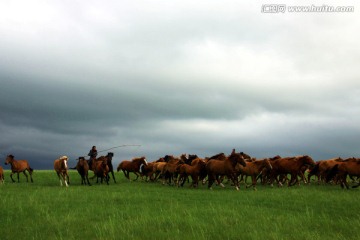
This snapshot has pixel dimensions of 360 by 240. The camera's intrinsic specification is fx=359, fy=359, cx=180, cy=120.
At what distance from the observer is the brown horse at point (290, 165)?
2561 centimetres

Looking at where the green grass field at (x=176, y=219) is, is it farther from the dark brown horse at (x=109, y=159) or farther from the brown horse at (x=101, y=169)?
the dark brown horse at (x=109, y=159)

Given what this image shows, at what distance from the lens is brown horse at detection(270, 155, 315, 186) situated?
25.6 metres

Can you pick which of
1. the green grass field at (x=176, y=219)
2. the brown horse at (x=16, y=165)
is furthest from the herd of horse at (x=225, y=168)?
the green grass field at (x=176, y=219)

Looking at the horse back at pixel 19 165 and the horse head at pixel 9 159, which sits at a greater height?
the horse head at pixel 9 159

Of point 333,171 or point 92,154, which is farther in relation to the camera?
point 92,154

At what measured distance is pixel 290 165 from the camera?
25.7m

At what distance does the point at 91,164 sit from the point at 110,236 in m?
21.0

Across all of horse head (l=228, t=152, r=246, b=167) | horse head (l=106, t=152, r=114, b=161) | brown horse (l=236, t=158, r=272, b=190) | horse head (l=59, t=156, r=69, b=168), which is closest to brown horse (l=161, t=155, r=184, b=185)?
horse head (l=228, t=152, r=246, b=167)

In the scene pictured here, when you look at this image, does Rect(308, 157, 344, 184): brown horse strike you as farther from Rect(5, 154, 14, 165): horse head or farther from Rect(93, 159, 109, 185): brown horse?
Rect(5, 154, 14, 165): horse head

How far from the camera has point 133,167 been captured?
32.4 meters

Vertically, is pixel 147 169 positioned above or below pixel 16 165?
below

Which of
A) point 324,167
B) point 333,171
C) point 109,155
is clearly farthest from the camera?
point 109,155

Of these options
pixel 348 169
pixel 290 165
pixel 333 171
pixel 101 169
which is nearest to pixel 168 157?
pixel 101 169

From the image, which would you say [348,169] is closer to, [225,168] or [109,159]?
[225,168]
